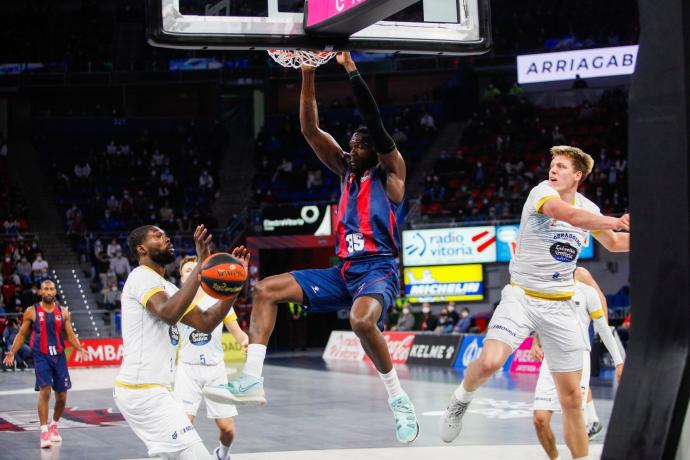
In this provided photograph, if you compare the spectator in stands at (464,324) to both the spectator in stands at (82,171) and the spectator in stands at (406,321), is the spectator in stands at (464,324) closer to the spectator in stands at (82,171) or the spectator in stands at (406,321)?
the spectator in stands at (406,321)

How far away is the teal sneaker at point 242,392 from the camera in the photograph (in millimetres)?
6402

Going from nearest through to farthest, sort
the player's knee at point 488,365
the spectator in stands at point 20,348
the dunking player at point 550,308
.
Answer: the player's knee at point 488,365 → the dunking player at point 550,308 → the spectator in stands at point 20,348

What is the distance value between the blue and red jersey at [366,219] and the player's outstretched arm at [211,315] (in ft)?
2.46

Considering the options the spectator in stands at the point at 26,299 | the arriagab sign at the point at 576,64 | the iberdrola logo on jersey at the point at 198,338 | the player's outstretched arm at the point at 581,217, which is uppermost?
the arriagab sign at the point at 576,64

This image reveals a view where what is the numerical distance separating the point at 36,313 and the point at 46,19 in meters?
27.6

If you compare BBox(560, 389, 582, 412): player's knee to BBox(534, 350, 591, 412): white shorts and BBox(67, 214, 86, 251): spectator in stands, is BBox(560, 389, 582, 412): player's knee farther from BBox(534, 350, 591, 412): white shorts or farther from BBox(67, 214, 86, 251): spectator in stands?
BBox(67, 214, 86, 251): spectator in stands

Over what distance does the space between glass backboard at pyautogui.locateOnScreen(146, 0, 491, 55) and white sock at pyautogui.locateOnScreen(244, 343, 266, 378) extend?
2062 mm

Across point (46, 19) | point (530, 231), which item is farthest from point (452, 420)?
→ point (46, 19)

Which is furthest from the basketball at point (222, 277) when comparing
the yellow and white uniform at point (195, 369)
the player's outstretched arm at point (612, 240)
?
the yellow and white uniform at point (195, 369)

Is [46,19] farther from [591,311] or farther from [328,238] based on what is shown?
[591,311]

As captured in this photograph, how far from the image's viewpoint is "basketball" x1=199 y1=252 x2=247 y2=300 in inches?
249

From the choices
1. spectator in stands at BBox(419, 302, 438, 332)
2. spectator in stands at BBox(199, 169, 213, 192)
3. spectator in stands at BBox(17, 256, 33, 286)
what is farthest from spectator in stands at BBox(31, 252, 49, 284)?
spectator in stands at BBox(419, 302, 438, 332)

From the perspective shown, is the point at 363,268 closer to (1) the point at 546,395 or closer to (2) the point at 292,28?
(2) the point at 292,28

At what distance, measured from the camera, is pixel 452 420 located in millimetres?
7758
